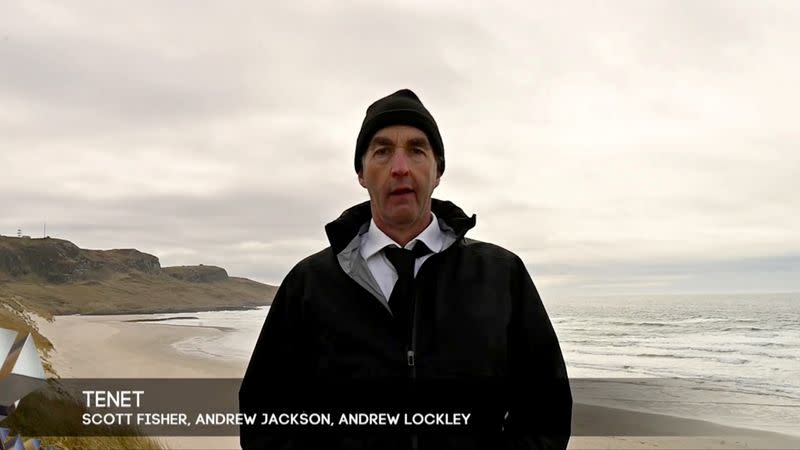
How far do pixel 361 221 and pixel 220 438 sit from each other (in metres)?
7.81

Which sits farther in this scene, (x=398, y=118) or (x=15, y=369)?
(x=15, y=369)

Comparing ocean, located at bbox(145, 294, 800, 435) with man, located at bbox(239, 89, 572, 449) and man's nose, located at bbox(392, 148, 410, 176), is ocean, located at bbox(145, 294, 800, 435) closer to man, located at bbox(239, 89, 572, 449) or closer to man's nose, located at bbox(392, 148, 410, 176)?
man, located at bbox(239, 89, 572, 449)

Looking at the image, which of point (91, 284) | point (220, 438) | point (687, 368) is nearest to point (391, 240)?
point (220, 438)

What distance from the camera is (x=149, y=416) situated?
28.4ft

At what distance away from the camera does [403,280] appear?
205cm

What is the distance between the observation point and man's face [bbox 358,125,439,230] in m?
2.04


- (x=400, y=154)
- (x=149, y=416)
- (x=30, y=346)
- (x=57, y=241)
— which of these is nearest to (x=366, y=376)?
(x=400, y=154)

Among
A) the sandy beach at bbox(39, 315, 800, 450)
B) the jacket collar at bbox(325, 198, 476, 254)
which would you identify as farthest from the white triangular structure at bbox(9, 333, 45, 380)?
the sandy beach at bbox(39, 315, 800, 450)

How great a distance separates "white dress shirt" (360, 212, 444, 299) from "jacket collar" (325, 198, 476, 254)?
0.25 ft

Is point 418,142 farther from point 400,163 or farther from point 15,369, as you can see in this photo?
point 15,369

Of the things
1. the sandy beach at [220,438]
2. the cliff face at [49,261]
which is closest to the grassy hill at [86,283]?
the cliff face at [49,261]

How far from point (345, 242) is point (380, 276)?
0.18 m

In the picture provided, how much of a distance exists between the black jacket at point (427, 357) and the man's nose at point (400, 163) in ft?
0.93

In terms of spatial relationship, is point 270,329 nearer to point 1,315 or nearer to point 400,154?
point 400,154
